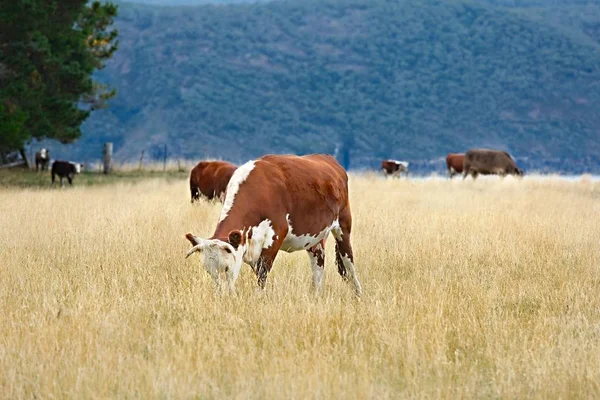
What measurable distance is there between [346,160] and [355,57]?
2199cm

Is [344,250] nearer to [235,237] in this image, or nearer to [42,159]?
[235,237]

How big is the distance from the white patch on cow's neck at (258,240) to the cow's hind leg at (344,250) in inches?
69.3

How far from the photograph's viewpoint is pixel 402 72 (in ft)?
355

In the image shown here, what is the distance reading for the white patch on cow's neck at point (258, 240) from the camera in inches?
337

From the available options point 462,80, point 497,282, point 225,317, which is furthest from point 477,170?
point 462,80

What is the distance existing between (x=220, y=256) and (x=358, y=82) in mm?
100878

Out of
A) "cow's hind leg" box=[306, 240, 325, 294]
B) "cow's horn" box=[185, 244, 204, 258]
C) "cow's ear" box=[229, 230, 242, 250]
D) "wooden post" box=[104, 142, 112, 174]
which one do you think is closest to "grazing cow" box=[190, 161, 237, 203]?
"cow's hind leg" box=[306, 240, 325, 294]

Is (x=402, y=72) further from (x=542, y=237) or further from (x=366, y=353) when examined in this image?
A: (x=366, y=353)

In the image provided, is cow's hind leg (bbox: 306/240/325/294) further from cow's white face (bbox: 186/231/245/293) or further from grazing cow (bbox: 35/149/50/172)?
grazing cow (bbox: 35/149/50/172)

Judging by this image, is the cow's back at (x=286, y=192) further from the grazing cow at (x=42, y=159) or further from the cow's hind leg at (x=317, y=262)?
the grazing cow at (x=42, y=159)

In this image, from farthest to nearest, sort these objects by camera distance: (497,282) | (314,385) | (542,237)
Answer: (542,237) → (497,282) → (314,385)

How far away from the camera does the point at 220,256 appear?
7.79 metres

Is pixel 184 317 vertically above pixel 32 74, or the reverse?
pixel 32 74

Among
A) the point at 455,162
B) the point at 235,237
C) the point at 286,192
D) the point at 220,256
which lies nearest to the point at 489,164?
the point at 455,162
